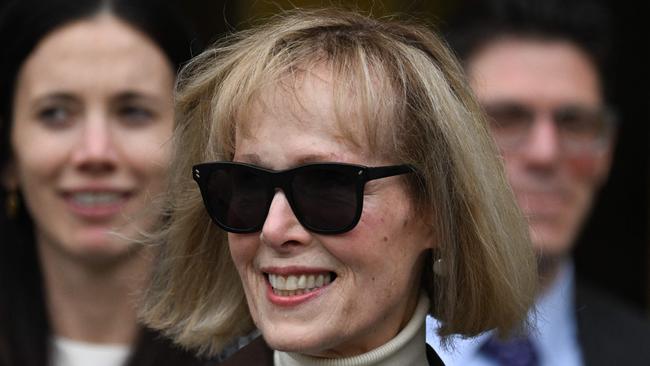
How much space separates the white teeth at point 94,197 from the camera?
4.05m

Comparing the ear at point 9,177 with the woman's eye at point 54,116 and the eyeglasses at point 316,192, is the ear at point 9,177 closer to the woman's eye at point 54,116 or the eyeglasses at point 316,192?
the woman's eye at point 54,116

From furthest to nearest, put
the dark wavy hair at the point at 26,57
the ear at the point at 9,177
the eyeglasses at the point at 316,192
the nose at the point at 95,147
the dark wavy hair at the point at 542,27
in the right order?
1. the dark wavy hair at the point at 542,27
2. the ear at the point at 9,177
3. the dark wavy hair at the point at 26,57
4. the nose at the point at 95,147
5. the eyeglasses at the point at 316,192

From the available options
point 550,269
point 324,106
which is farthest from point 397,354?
point 550,269

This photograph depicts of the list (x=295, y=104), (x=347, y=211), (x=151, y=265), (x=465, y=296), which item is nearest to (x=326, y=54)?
(x=295, y=104)

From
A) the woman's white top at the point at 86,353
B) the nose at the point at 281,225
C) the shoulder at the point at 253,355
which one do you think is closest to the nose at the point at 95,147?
the woman's white top at the point at 86,353

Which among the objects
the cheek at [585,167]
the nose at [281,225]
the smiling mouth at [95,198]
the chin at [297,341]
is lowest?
the cheek at [585,167]

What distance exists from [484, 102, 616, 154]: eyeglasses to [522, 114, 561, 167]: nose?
0.06ft

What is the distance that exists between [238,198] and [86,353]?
1.65m

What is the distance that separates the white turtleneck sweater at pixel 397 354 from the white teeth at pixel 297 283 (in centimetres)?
16

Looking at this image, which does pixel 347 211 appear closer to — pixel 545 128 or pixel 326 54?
pixel 326 54

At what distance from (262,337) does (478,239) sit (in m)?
0.52

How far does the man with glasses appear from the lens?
457 centimetres

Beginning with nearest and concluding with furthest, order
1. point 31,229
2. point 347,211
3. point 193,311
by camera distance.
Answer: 1. point 347,211
2. point 193,311
3. point 31,229

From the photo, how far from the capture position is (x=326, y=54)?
2.70m
